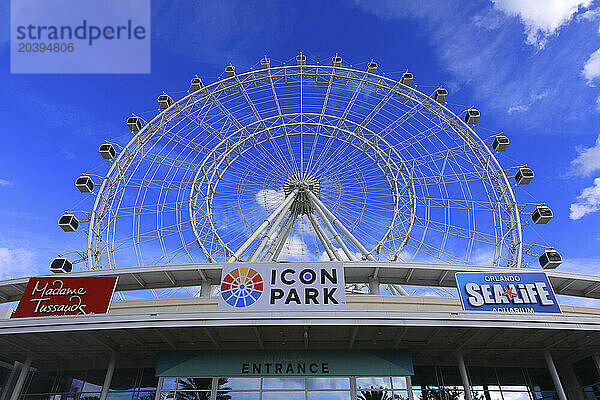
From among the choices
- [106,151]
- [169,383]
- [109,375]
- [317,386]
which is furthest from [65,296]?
[106,151]

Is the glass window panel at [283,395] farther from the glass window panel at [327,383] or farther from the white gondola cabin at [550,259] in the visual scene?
the white gondola cabin at [550,259]

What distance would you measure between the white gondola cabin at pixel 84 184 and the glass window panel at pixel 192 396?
50.5 feet

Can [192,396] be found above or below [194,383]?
below

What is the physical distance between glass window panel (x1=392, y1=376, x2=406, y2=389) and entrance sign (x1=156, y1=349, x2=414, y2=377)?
8.5 inches

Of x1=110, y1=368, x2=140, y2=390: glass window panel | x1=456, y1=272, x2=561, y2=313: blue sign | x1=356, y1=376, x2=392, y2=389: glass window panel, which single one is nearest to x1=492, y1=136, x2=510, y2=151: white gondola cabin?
x1=456, y1=272, x2=561, y2=313: blue sign

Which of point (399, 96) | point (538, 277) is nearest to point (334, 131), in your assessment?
point (399, 96)

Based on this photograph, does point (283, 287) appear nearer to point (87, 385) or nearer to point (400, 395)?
point (400, 395)

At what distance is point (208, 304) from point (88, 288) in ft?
15.2

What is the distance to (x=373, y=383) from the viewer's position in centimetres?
1449

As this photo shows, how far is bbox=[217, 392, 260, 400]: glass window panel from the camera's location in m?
14.4

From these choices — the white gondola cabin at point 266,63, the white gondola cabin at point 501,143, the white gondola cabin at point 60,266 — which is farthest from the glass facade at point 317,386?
the white gondola cabin at point 266,63

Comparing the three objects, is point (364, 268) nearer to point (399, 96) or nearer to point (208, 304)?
point (208, 304)

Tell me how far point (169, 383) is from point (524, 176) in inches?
887

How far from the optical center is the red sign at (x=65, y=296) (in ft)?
49.7
